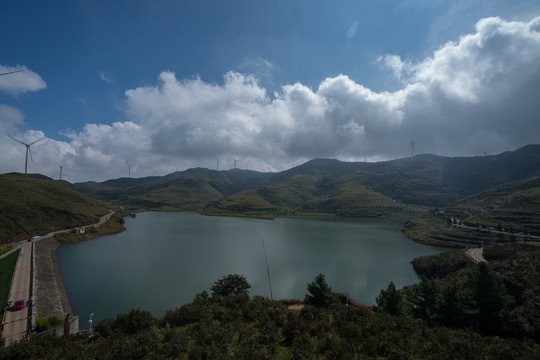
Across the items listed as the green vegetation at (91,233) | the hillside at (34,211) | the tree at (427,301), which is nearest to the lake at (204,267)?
the green vegetation at (91,233)

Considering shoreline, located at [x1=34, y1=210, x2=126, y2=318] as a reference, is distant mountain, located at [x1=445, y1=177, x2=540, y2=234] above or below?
above

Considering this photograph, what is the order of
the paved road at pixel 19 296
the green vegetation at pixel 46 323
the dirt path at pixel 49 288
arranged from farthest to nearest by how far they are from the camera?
1. the dirt path at pixel 49 288
2. the green vegetation at pixel 46 323
3. the paved road at pixel 19 296

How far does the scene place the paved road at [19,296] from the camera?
2045 cm

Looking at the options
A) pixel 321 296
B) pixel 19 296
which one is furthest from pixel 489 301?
pixel 19 296

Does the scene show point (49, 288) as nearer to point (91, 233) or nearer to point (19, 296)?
point (19, 296)

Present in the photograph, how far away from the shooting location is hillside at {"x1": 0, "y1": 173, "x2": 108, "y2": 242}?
61.9m

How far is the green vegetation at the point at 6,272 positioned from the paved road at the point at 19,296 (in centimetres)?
49

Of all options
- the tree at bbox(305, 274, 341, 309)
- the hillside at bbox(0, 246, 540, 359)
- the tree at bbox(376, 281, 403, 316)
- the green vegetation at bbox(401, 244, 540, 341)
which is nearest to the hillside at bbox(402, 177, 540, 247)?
the green vegetation at bbox(401, 244, 540, 341)

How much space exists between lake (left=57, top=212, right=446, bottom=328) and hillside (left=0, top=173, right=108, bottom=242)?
531 inches

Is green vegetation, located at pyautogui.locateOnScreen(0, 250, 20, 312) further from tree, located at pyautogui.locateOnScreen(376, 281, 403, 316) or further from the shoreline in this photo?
tree, located at pyautogui.locateOnScreen(376, 281, 403, 316)

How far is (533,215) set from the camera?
245 ft

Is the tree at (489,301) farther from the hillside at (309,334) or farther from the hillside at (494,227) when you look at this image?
the hillside at (494,227)

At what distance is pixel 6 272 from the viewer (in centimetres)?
3594

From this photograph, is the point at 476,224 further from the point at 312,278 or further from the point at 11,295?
the point at 11,295
